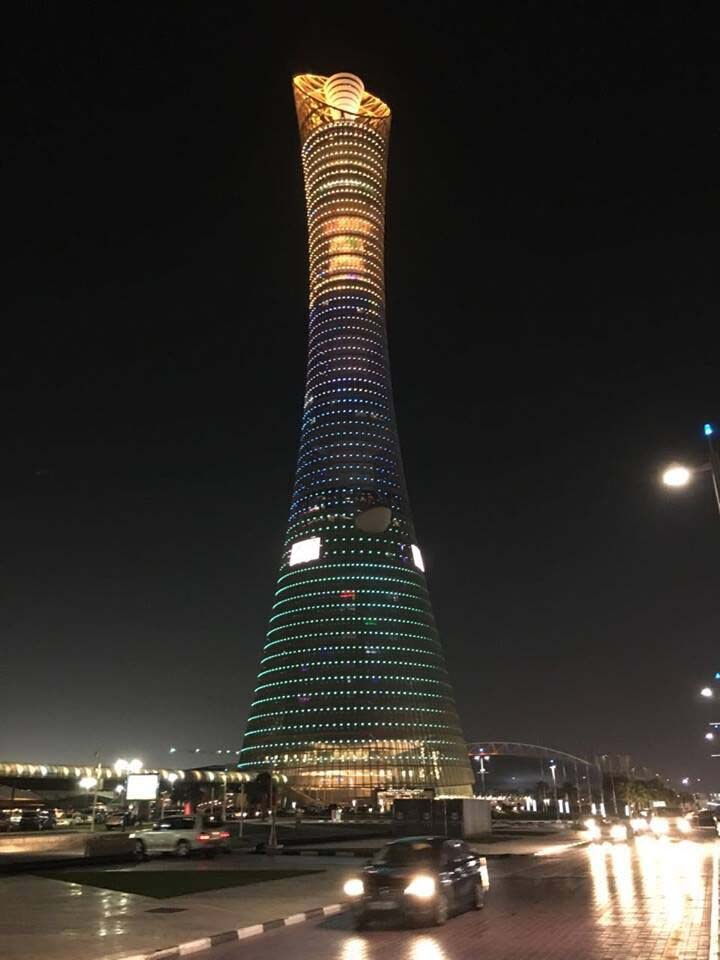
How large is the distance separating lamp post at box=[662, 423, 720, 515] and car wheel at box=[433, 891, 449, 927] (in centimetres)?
795

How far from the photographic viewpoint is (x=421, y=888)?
46.6ft

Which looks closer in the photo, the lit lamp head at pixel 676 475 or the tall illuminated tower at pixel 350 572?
the lit lamp head at pixel 676 475

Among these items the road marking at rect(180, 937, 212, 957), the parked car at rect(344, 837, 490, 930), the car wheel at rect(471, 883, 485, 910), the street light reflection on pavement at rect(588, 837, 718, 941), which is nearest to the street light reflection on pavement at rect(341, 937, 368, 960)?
the parked car at rect(344, 837, 490, 930)

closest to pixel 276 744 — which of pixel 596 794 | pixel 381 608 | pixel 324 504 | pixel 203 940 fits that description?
pixel 381 608

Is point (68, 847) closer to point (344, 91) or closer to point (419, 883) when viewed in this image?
point (419, 883)

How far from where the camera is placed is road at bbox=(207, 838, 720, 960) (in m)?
11.4

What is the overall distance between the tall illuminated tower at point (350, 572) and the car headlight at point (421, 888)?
8535cm

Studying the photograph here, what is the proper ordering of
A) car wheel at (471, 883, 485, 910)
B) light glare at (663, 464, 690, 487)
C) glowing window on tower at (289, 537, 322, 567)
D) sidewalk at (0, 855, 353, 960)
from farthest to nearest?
glowing window on tower at (289, 537, 322, 567)
car wheel at (471, 883, 485, 910)
light glare at (663, 464, 690, 487)
sidewalk at (0, 855, 353, 960)

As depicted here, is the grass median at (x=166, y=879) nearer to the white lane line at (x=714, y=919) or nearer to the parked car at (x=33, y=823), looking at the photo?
the white lane line at (x=714, y=919)

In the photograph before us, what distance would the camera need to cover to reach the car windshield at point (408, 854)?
1503 cm

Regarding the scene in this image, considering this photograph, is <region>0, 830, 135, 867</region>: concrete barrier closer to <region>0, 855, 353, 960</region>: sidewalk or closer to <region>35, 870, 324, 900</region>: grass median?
<region>35, 870, 324, 900</region>: grass median

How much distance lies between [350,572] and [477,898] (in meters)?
85.7

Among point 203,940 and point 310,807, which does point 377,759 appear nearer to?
point 310,807

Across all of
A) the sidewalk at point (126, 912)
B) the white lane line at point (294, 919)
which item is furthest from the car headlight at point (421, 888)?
the sidewalk at point (126, 912)
